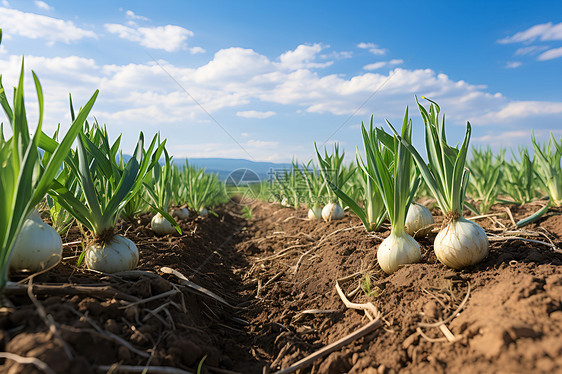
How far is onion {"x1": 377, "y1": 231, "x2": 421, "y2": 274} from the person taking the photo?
1704mm

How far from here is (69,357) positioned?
949 millimetres

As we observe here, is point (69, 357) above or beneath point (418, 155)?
beneath

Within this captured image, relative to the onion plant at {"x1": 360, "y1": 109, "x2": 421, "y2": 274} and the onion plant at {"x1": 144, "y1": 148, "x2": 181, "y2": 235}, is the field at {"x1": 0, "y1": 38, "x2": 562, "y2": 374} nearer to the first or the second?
the onion plant at {"x1": 360, "y1": 109, "x2": 421, "y2": 274}

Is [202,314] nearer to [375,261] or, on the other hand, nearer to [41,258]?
[41,258]

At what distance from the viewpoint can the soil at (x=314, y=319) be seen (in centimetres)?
99

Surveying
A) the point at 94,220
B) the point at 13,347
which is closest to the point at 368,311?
the point at 13,347

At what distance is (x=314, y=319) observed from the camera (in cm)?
170

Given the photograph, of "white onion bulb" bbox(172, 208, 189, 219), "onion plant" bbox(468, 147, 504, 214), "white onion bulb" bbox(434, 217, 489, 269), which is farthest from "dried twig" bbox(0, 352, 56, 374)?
"onion plant" bbox(468, 147, 504, 214)

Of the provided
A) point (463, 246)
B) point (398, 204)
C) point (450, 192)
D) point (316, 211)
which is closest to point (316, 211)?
point (316, 211)

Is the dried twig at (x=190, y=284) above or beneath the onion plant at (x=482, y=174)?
beneath

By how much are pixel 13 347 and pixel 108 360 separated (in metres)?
0.25

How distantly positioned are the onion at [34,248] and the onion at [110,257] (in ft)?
0.64

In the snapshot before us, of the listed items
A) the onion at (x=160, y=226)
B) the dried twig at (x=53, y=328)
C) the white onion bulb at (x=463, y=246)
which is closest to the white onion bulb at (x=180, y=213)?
the onion at (x=160, y=226)

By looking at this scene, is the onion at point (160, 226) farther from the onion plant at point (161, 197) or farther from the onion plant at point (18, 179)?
the onion plant at point (18, 179)
